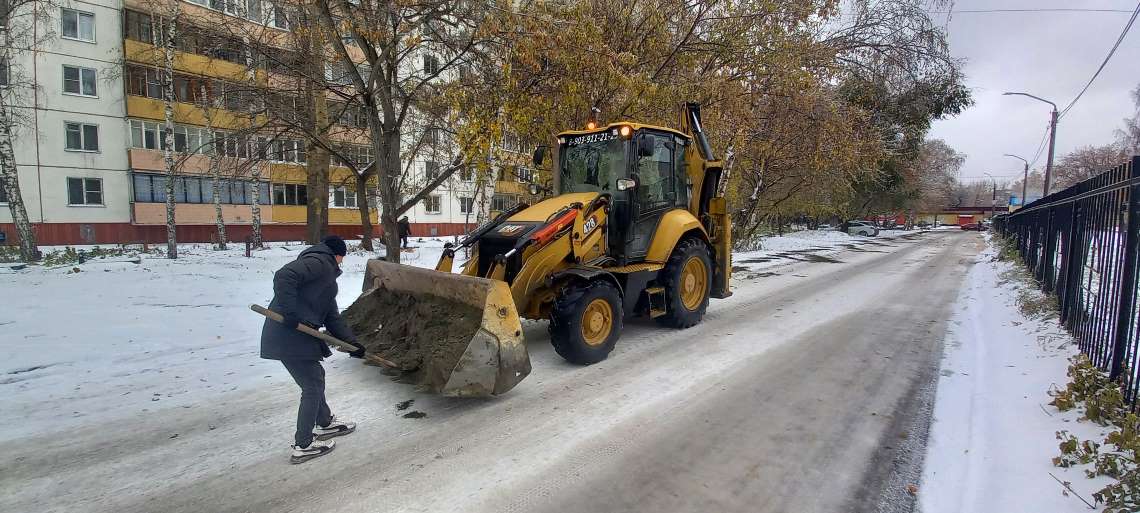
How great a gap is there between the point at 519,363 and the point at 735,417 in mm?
1800

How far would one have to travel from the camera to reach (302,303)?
3467 mm

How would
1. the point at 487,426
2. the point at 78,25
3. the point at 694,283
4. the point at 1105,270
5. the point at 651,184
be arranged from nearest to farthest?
1. the point at 487,426
2. the point at 1105,270
3. the point at 651,184
4. the point at 694,283
5. the point at 78,25

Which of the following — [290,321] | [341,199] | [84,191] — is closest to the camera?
[290,321]

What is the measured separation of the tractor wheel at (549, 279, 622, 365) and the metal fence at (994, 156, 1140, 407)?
3928 mm

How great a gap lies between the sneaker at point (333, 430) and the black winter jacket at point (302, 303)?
0.61 meters

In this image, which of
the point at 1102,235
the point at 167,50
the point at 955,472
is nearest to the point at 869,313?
the point at 1102,235

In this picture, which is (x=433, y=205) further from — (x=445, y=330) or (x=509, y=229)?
(x=445, y=330)

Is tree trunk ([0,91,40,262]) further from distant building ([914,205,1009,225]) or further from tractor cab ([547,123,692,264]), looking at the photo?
distant building ([914,205,1009,225])

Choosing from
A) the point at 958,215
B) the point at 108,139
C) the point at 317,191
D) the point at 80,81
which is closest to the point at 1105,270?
the point at 317,191

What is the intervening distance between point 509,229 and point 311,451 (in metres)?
2.98

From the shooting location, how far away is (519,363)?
4.23 m

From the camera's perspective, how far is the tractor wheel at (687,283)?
675 centimetres

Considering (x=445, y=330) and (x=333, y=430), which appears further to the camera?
(x=445, y=330)

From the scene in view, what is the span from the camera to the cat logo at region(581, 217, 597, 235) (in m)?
→ 5.77
